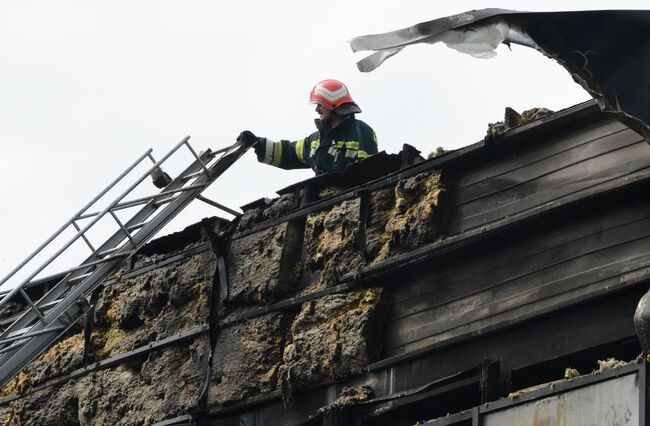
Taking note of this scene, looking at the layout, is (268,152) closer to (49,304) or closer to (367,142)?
(367,142)

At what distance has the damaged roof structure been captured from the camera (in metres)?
12.5

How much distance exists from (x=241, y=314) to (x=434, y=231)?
247 cm

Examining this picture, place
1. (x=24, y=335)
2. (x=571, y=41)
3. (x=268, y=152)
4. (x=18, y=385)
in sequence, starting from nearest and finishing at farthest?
(x=571, y=41), (x=24, y=335), (x=268, y=152), (x=18, y=385)

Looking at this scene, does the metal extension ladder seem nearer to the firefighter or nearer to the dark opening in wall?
the firefighter

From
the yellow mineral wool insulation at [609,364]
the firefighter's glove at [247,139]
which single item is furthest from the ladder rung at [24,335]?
the yellow mineral wool insulation at [609,364]

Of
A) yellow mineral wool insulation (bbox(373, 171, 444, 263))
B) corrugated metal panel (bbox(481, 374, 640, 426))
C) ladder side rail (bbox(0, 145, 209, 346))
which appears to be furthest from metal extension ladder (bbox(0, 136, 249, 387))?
corrugated metal panel (bbox(481, 374, 640, 426))

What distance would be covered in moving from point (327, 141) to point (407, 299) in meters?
3.93

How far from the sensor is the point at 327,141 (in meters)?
18.0

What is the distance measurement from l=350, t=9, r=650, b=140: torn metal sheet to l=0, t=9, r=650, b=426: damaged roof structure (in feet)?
0.09

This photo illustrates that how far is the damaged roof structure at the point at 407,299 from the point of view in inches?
493

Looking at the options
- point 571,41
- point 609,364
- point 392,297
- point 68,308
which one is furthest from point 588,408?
point 68,308

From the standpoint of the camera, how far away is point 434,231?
1428cm

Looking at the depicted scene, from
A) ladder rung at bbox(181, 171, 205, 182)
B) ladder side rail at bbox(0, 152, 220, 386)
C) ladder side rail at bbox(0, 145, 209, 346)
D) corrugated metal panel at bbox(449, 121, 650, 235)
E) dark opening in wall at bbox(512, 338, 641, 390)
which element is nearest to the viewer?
dark opening in wall at bbox(512, 338, 641, 390)

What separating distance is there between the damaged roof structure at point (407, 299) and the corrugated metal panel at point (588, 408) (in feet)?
0.05
